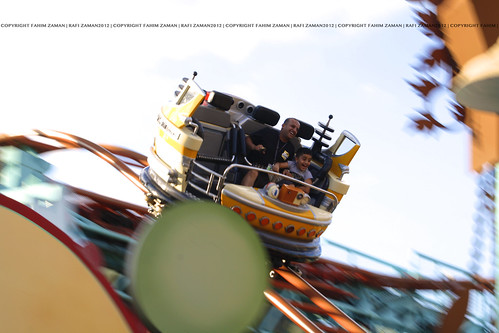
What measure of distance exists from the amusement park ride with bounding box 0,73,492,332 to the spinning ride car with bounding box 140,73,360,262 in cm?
1

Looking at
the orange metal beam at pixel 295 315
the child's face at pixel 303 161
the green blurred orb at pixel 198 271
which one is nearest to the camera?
the green blurred orb at pixel 198 271

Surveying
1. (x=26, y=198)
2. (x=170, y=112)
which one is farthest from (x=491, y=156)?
(x=170, y=112)

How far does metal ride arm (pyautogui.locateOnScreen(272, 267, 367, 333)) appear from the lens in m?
4.12

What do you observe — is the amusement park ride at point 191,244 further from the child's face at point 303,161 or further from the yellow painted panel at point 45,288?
the child's face at point 303,161

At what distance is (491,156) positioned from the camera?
1534 mm

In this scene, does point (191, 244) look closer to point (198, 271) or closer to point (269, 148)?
point (198, 271)

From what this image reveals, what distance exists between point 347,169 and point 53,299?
3.75 m

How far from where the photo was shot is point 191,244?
7.25 ft

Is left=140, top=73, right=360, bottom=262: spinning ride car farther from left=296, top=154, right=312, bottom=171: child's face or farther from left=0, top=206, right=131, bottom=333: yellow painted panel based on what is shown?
left=0, top=206, right=131, bottom=333: yellow painted panel

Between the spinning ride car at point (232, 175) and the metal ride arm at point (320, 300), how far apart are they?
24 centimetres

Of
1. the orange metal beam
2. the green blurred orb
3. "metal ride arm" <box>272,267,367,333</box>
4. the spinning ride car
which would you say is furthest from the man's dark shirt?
the green blurred orb

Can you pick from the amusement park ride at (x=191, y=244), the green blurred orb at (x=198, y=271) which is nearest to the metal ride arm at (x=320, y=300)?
the amusement park ride at (x=191, y=244)

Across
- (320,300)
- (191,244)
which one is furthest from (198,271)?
(320,300)

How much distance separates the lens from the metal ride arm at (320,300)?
4124 millimetres
